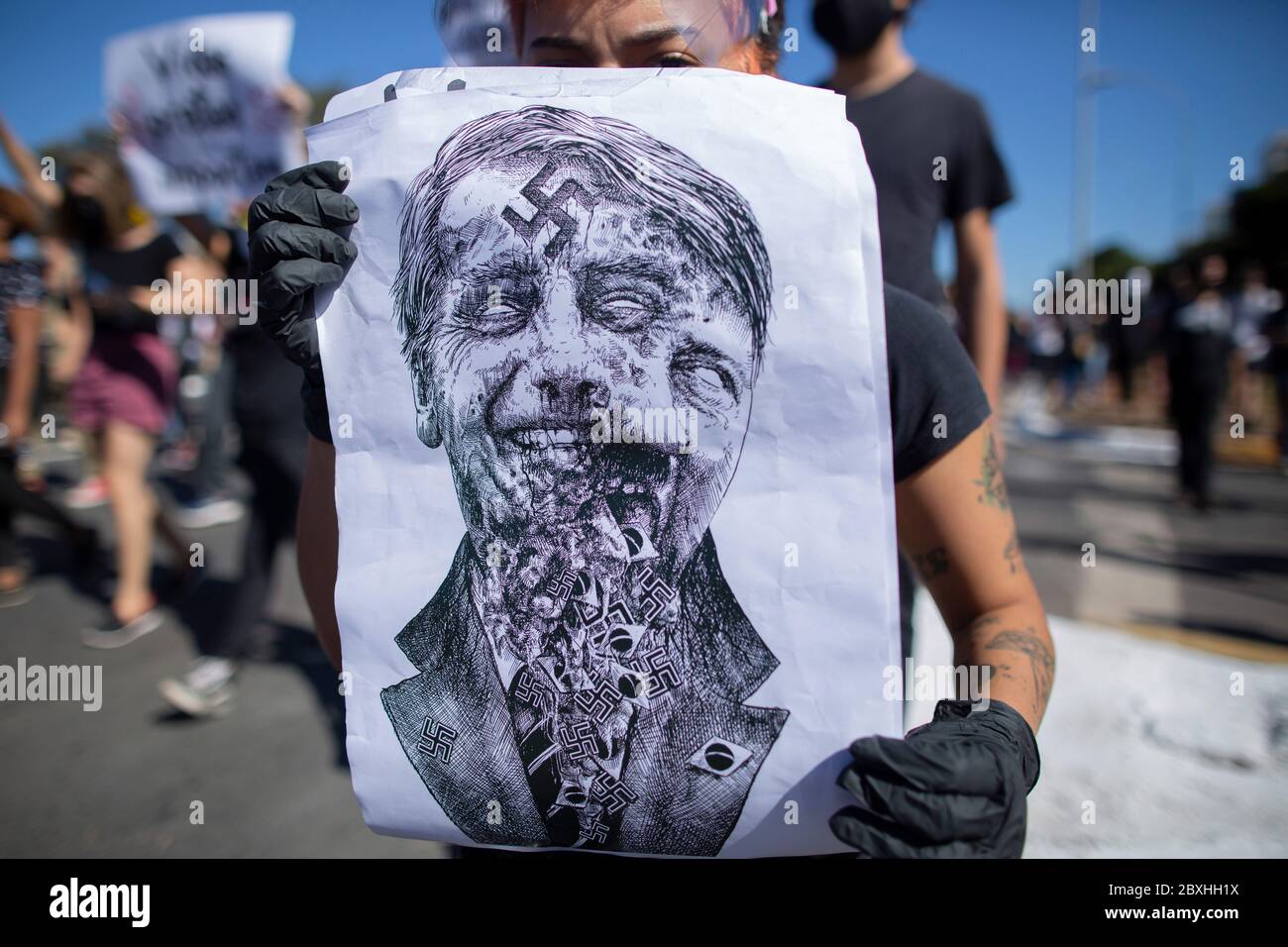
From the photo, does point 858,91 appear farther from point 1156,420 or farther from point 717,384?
point 1156,420

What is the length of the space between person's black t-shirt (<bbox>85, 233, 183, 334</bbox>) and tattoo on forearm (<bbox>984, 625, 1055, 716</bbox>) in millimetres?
3980

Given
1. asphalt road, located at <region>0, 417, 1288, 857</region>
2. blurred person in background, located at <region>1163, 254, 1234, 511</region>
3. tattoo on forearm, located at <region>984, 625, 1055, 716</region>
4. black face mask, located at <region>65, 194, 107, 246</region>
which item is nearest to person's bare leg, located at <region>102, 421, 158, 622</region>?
asphalt road, located at <region>0, 417, 1288, 857</region>

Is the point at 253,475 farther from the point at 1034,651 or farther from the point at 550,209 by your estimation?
the point at 1034,651

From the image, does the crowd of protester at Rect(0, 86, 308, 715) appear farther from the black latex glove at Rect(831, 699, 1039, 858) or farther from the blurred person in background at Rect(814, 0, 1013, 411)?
the black latex glove at Rect(831, 699, 1039, 858)

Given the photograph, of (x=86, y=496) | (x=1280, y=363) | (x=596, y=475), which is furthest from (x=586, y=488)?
(x=1280, y=363)

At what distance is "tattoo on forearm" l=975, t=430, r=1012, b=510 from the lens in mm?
980

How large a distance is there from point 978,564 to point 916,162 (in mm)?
1007

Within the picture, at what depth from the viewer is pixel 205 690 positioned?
3086 millimetres

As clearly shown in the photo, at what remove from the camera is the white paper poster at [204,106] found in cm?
254

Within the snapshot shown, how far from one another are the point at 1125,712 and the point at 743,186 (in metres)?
2.67

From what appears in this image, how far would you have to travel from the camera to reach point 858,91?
175 cm
